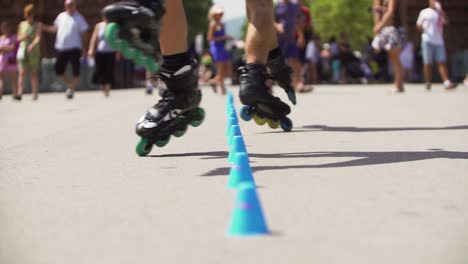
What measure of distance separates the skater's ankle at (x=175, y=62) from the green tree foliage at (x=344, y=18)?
55619 millimetres

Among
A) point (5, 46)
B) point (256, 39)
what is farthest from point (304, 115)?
point (5, 46)

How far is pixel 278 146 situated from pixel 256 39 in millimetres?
943

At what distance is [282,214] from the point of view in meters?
2.66

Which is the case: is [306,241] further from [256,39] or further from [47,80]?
[47,80]

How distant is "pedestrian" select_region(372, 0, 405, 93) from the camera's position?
13203mm

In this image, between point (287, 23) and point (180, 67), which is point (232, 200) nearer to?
point (180, 67)

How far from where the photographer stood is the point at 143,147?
446 centimetres

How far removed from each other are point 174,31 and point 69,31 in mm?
9953

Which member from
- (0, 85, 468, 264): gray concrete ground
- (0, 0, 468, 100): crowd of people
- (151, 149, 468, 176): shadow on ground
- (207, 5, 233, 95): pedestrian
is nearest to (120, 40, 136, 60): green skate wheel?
(0, 85, 468, 264): gray concrete ground

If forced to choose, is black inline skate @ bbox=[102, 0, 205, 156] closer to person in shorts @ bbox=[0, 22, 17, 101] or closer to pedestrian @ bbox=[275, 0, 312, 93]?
pedestrian @ bbox=[275, 0, 312, 93]

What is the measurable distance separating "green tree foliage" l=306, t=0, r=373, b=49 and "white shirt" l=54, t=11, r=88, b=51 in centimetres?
4637

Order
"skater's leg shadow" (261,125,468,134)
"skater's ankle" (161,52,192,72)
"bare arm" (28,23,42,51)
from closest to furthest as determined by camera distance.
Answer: "skater's ankle" (161,52,192,72) → "skater's leg shadow" (261,125,468,134) → "bare arm" (28,23,42,51)

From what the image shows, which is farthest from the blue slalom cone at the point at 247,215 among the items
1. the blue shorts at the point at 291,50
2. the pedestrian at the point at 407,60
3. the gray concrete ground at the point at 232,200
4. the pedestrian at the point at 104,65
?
the pedestrian at the point at 407,60

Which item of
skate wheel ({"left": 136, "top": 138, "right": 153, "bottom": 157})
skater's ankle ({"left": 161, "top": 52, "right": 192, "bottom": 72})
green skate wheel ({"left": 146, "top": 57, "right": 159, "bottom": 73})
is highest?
green skate wheel ({"left": 146, "top": 57, "right": 159, "bottom": 73})
